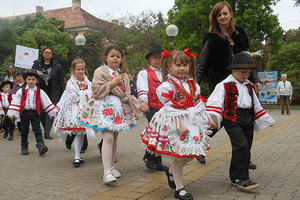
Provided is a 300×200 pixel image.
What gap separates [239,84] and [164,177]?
5.54ft

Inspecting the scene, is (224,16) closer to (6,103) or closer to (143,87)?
(143,87)

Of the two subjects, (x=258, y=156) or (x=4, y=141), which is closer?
(x=258, y=156)

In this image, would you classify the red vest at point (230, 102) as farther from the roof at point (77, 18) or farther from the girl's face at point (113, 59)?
the roof at point (77, 18)

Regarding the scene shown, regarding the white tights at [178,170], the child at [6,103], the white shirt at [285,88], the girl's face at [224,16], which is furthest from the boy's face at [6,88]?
the white shirt at [285,88]

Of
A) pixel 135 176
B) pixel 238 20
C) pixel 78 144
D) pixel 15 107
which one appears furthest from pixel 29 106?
pixel 238 20

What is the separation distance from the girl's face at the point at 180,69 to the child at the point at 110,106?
1060 millimetres

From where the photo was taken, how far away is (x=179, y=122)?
12.0ft

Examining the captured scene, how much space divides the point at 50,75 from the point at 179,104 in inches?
236

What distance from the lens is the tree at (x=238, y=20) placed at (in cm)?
2562

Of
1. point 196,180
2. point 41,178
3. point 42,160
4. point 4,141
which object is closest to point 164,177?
point 196,180

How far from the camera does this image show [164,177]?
4.74 meters

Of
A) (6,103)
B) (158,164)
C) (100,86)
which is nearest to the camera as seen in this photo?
(100,86)

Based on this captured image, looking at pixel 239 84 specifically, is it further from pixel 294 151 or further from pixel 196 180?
pixel 294 151

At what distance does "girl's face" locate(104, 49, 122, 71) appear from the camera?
4828mm
